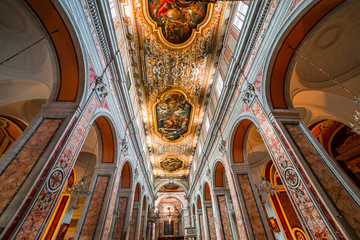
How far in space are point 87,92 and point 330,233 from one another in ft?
18.9

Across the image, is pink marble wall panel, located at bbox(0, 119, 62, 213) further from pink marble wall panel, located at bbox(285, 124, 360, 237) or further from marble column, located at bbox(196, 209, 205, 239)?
marble column, located at bbox(196, 209, 205, 239)

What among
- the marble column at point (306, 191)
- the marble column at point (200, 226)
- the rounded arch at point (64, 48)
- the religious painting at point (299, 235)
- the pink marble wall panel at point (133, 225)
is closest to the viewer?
the marble column at point (306, 191)

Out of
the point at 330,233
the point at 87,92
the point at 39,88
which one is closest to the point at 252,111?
the point at 330,233

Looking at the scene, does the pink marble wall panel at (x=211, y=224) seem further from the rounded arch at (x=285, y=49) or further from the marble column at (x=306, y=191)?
the rounded arch at (x=285, y=49)

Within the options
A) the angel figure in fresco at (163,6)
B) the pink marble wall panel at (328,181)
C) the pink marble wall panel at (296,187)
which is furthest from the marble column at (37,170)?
the angel figure in fresco at (163,6)

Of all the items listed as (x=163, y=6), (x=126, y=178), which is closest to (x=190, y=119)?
(x=126, y=178)

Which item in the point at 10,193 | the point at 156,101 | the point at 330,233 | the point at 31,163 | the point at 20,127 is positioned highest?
the point at 156,101

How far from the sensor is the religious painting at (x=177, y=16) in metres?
6.12

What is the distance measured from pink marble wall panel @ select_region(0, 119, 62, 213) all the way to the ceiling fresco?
18.3ft

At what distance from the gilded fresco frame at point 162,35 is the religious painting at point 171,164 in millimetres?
10657

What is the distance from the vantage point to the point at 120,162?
22.0 feet

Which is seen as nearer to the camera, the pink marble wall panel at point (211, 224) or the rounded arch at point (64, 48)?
the rounded arch at point (64, 48)

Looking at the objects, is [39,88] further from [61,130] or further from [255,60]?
[255,60]

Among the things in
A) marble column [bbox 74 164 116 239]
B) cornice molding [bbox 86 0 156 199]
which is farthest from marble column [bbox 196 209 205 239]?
cornice molding [bbox 86 0 156 199]
